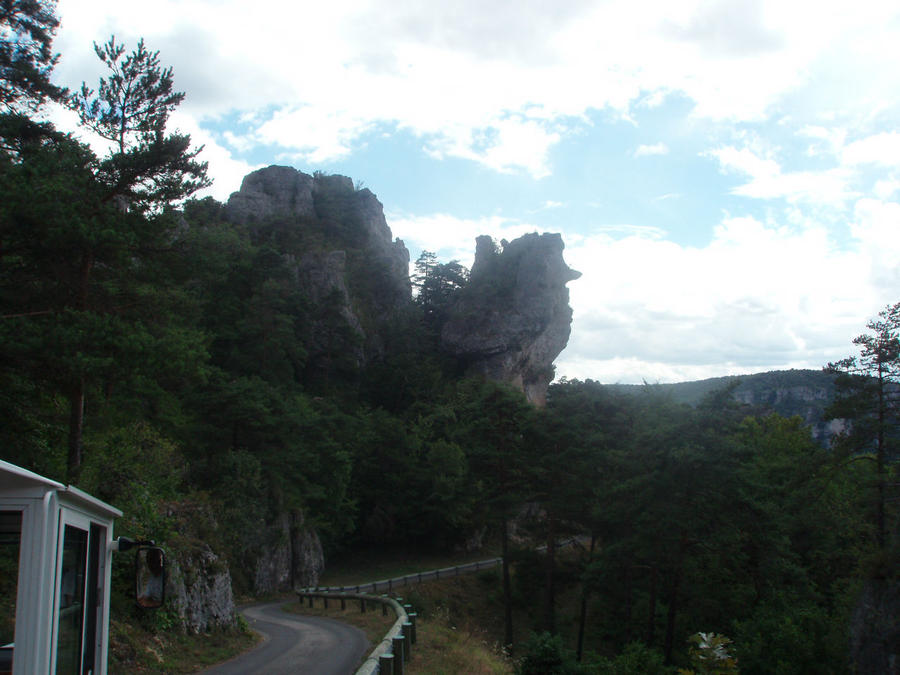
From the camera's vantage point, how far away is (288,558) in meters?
38.9

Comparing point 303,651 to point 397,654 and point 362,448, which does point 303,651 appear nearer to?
point 397,654

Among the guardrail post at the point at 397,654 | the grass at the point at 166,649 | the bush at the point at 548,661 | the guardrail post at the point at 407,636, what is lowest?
the bush at the point at 548,661

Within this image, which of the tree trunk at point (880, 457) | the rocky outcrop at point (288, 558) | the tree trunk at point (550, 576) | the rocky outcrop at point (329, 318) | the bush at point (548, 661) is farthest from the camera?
the rocky outcrop at point (329, 318)

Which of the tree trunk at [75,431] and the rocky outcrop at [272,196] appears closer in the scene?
the tree trunk at [75,431]

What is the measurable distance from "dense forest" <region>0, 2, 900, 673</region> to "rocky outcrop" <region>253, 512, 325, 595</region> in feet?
3.42

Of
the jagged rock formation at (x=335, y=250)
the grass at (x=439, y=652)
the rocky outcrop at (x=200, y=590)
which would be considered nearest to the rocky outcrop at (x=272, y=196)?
the jagged rock formation at (x=335, y=250)

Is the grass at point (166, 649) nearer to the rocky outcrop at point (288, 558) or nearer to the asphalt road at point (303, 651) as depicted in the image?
the asphalt road at point (303, 651)

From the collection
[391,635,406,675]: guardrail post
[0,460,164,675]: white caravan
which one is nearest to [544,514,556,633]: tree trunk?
[391,635,406,675]: guardrail post

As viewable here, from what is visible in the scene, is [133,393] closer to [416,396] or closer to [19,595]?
[19,595]

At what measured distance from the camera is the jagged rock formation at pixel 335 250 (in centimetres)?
5916

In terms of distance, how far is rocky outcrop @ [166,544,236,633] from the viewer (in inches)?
582

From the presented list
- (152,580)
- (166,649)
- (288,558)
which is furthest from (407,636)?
(288,558)

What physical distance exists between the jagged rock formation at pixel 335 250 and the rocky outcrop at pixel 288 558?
66.2 feet

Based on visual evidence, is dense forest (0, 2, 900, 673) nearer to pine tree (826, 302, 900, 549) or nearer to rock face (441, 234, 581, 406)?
pine tree (826, 302, 900, 549)
